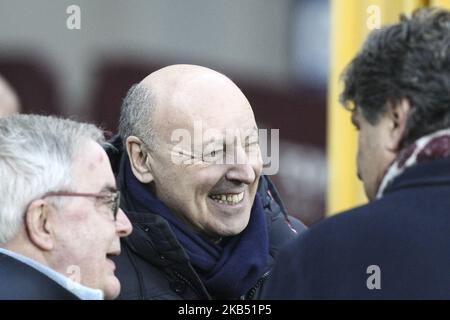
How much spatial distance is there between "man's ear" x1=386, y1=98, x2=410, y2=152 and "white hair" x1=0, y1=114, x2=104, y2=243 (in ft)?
2.66

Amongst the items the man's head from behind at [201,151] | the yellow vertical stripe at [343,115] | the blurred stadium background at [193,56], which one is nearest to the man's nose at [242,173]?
the man's head from behind at [201,151]

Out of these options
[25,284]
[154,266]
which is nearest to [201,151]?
[154,266]

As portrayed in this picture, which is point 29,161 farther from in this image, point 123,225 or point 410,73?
point 410,73

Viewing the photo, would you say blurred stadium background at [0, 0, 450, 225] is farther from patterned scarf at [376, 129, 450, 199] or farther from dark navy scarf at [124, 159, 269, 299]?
patterned scarf at [376, 129, 450, 199]

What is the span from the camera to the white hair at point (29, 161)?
2779 millimetres

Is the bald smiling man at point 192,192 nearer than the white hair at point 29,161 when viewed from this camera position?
No

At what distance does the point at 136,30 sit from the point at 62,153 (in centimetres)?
361

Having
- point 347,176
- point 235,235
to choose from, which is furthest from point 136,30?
point 235,235

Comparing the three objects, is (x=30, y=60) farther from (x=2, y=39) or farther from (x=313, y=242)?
(x=313, y=242)

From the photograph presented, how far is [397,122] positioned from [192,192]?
962 mm

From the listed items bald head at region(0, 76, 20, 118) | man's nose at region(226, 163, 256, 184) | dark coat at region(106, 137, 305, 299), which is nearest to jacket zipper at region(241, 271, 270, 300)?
dark coat at region(106, 137, 305, 299)

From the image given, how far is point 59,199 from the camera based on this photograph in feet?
9.23

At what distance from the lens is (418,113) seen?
2426 mm

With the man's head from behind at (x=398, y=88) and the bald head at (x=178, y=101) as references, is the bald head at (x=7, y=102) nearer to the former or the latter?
the bald head at (x=178, y=101)
